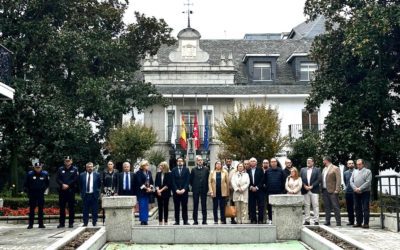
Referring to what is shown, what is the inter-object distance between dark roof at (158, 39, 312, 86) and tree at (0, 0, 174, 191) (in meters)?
9.03

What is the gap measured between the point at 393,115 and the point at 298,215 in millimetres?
14471

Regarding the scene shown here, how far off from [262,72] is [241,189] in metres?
24.5

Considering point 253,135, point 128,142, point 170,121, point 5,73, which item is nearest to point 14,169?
point 128,142

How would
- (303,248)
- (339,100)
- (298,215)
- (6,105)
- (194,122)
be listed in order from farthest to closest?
(194,122) < (339,100) < (6,105) < (298,215) < (303,248)

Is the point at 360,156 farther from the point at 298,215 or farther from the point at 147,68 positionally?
the point at 147,68

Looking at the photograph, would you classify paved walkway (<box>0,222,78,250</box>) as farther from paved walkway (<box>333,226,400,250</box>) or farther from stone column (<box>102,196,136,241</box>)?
paved walkway (<box>333,226,400,250</box>)

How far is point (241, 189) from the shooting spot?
54.4ft

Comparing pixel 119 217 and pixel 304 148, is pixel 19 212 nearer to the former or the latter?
pixel 119 217

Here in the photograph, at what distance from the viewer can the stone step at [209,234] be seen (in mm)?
13922

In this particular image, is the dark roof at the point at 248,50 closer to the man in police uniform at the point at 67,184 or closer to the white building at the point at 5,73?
the white building at the point at 5,73

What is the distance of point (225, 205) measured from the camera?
17078mm

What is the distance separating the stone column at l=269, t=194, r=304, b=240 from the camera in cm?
1408

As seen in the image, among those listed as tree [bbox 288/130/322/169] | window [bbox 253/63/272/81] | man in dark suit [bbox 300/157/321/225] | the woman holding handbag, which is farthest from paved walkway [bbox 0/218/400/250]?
window [bbox 253/63/272/81]

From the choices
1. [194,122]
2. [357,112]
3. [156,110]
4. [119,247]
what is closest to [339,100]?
[357,112]
